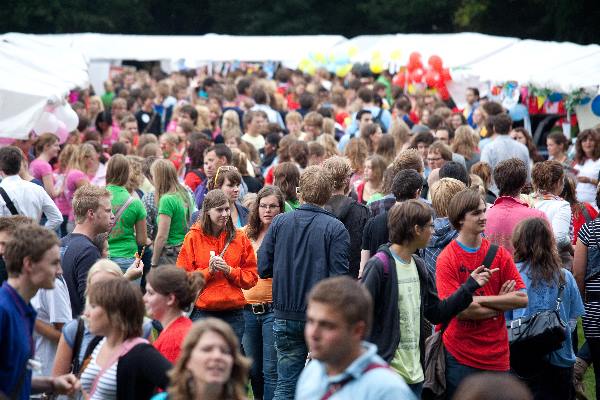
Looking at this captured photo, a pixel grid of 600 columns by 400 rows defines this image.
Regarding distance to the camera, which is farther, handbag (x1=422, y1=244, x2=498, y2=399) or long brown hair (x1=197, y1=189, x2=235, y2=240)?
long brown hair (x1=197, y1=189, x2=235, y2=240)

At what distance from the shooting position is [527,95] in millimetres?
18344

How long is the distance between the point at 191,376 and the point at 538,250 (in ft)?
10.9

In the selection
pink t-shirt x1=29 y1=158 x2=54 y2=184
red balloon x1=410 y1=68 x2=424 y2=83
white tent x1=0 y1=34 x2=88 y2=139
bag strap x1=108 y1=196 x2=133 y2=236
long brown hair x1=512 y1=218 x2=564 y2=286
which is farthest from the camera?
red balloon x1=410 y1=68 x2=424 y2=83

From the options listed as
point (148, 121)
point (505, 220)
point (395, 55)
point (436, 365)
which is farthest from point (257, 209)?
point (395, 55)

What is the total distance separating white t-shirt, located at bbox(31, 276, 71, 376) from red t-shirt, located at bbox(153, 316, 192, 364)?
95cm

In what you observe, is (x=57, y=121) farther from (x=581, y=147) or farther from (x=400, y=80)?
(x=400, y=80)

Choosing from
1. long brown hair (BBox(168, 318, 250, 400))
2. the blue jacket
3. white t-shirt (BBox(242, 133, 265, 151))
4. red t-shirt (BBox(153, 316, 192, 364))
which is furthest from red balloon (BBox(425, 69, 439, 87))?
long brown hair (BBox(168, 318, 250, 400))

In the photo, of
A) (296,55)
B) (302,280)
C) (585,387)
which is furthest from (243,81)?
(302,280)

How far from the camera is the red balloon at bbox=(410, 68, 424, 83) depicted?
75.5 ft

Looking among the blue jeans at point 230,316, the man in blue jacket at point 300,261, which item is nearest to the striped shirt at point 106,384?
the man in blue jacket at point 300,261

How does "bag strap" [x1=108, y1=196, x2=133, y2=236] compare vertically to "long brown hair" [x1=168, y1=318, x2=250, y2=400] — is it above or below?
below

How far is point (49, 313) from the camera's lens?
607cm

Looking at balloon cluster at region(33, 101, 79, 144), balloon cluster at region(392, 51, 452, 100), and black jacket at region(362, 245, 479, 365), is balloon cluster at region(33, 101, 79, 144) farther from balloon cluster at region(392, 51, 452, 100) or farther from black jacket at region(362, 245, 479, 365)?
balloon cluster at region(392, 51, 452, 100)

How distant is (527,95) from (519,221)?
11406mm
